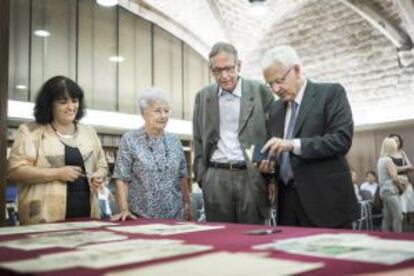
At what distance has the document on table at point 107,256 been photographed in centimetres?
106

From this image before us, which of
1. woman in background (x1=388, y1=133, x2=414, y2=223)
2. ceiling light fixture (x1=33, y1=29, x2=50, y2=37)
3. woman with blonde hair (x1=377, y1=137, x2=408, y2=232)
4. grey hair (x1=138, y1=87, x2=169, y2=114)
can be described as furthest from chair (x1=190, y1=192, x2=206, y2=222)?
ceiling light fixture (x1=33, y1=29, x2=50, y2=37)

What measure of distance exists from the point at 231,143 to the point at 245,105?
21 cm

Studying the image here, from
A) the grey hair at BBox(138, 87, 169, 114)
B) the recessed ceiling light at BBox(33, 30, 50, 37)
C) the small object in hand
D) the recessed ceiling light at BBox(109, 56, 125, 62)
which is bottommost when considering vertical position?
the small object in hand

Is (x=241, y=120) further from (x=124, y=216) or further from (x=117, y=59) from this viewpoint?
(x=117, y=59)

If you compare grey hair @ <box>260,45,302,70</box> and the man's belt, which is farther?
the man's belt

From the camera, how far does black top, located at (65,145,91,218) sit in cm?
251

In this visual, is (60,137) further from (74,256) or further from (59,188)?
(74,256)

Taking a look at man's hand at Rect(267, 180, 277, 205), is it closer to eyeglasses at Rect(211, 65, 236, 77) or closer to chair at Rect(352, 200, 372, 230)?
eyeglasses at Rect(211, 65, 236, 77)

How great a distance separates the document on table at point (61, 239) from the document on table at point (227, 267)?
443mm

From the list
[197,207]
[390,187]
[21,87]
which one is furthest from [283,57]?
[21,87]

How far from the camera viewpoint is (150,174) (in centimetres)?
268

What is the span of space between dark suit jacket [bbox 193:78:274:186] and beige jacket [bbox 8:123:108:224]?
542 mm

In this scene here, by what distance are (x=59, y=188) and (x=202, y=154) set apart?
0.77 meters

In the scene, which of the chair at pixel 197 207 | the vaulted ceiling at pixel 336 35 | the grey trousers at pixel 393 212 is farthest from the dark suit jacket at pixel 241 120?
the vaulted ceiling at pixel 336 35
